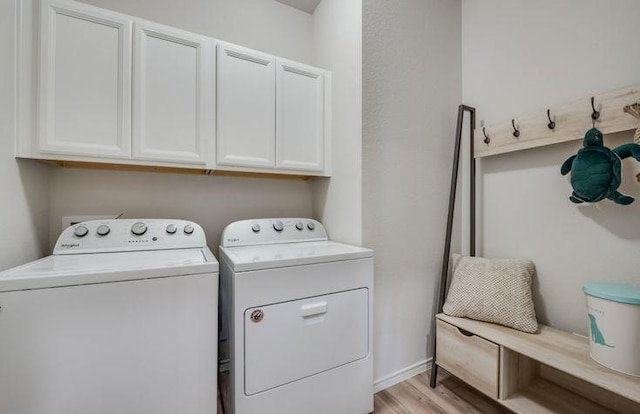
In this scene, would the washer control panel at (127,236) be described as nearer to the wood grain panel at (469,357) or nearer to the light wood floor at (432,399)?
the light wood floor at (432,399)

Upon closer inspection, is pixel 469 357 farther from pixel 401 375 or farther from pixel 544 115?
pixel 544 115

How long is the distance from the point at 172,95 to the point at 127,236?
769 millimetres

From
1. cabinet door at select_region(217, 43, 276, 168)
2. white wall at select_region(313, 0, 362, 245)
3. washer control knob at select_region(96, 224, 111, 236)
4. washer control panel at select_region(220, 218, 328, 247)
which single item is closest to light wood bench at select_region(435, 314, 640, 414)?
white wall at select_region(313, 0, 362, 245)

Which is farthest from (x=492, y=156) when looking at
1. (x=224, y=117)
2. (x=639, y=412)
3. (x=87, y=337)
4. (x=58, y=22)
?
(x=58, y=22)

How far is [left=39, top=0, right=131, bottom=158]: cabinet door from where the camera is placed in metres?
1.17

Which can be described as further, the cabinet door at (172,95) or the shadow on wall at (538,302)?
the shadow on wall at (538,302)

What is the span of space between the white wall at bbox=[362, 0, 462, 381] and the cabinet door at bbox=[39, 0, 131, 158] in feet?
4.19

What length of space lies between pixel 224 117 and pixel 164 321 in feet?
3.59

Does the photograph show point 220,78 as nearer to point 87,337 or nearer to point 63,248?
point 63,248

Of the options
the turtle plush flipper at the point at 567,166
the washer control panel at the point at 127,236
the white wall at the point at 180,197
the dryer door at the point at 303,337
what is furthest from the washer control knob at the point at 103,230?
the turtle plush flipper at the point at 567,166

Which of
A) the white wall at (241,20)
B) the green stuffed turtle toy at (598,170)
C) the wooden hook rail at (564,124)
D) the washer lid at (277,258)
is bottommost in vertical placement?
the washer lid at (277,258)

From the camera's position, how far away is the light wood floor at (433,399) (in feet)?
4.76

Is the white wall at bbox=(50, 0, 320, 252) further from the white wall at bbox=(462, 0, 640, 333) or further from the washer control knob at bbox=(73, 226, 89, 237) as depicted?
the white wall at bbox=(462, 0, 640, 333)

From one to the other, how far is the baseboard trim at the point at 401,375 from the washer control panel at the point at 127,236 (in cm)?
135
